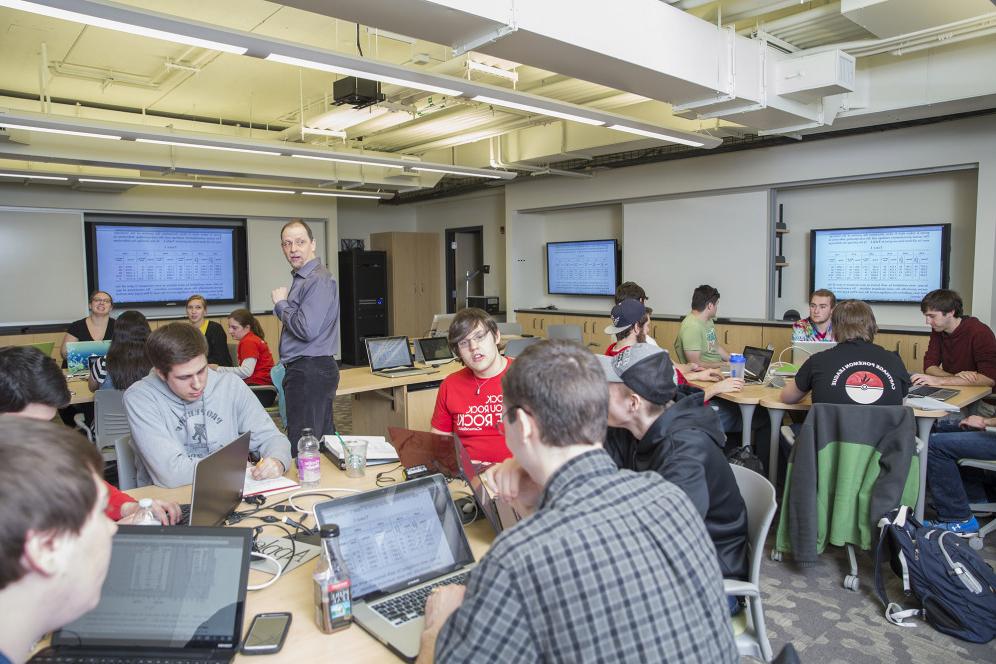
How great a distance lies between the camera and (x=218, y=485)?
2.00 metres

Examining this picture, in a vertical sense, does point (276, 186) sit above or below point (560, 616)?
above

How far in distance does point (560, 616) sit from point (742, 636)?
130cm

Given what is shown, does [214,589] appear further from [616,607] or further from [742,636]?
[742,636]


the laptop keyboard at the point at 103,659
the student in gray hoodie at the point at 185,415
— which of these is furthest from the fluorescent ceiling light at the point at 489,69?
the laptop keyboard at the point at 103,659

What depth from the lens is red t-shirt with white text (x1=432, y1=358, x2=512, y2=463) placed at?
9.48ft

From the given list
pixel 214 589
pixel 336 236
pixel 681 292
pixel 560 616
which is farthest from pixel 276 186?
pixel 560 616

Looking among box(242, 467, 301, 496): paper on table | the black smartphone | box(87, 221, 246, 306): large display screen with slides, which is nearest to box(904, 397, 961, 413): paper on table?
box(242, 467, 301, 496): paper on table

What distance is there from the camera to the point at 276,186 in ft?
29.5

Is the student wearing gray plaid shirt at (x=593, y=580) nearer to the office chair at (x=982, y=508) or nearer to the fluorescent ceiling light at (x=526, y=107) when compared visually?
the office chair at (x=982, y=508)

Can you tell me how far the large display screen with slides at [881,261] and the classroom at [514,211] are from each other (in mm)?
21

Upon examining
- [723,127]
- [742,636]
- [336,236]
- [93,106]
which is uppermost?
[93,106]

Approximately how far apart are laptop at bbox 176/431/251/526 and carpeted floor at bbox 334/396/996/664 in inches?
88.0

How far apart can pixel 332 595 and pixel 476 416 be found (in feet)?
4.69

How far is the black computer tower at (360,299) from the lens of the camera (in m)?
11.0
